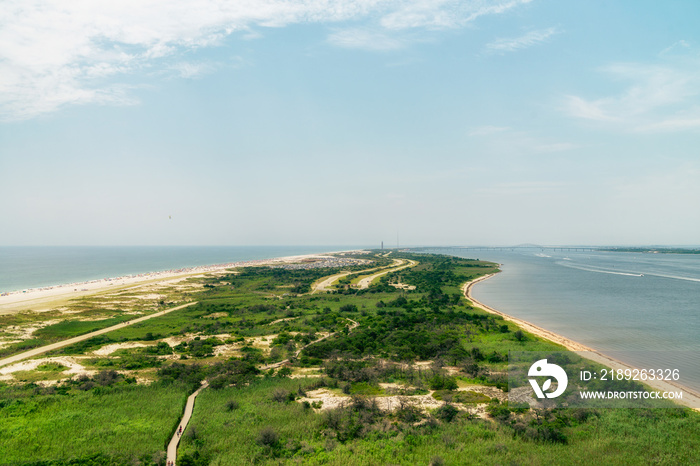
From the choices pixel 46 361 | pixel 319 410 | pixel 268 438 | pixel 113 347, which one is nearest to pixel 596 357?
pixel 319 410

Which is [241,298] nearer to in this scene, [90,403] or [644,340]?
[90,403]

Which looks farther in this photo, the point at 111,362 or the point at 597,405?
the point at 111,362

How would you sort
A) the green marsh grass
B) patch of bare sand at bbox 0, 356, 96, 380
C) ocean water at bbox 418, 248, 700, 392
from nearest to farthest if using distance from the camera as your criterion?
the green marsh grass → patch of bare sand at bbox 0, 356, 96, 380 → ocean water at bbox 418, 248, 700, 392

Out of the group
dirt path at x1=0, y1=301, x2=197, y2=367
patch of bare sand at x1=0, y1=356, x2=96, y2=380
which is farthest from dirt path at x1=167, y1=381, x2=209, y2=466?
dirt path at x1=0, y1=301, x2=197, y2=367

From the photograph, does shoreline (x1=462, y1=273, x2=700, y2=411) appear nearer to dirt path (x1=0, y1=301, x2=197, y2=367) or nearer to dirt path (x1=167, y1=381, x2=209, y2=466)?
dirt path (x1=167, y1=381, x2=209, y2=466)

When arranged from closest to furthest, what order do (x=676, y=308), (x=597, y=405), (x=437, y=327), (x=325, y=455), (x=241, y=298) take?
(x=325, y=455) < (x=597, y=405) < (x=437, y=327) < (x=676, y=308) < (x=241, y=298)

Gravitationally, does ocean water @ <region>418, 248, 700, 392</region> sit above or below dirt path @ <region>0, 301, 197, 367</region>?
below

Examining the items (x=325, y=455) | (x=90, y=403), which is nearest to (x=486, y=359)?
(x=325, y=455)
